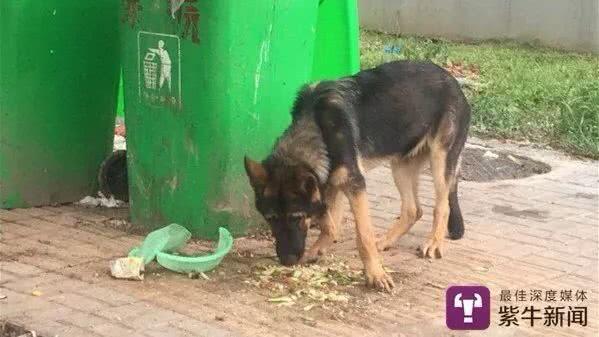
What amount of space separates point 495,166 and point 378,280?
11.2 feet

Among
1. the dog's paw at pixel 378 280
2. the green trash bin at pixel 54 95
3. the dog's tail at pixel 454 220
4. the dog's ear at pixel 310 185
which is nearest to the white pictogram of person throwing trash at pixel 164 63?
the green trash bin at pixel 54 95

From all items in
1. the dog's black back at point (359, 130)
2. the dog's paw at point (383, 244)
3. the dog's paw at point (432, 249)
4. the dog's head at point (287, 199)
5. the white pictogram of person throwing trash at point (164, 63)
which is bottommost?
the dog's paw at point (383, 244)

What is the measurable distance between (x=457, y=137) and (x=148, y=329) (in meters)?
2.40

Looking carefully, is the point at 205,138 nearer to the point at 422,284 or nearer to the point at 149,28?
the point at 149,28

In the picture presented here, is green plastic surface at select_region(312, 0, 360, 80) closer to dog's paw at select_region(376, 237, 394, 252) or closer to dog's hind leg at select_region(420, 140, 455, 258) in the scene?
dog's hind leg at select_region(420, 140, 455, 258)

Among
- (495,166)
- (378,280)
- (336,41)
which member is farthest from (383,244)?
(495,166)

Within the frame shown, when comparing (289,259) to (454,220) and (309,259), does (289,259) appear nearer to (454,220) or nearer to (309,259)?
(309,259)

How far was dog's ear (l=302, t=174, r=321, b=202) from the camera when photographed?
511cm

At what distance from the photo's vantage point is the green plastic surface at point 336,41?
23.4 ft

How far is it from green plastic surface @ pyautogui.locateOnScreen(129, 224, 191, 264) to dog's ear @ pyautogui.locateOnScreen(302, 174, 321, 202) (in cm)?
90

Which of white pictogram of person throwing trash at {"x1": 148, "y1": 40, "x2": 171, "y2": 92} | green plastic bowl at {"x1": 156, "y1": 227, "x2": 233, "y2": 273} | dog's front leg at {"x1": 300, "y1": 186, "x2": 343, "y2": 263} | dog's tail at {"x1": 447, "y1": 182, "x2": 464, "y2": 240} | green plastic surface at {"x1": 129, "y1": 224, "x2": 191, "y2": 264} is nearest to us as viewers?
green plastic bowl at {"x1": 156, "y1": 227, "x2": 233, "y2": 273}

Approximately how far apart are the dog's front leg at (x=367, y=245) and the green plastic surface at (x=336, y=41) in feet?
6.39

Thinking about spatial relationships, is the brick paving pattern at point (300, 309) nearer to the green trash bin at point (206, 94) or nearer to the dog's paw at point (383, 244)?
the dog's paw at point (383, 244)

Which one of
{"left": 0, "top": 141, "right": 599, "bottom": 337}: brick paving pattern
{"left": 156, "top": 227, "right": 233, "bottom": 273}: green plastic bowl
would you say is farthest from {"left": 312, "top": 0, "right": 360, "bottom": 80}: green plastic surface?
{"left": 156, "top": 227, "right": 233, "bottom": 273}: green plastic bowl
